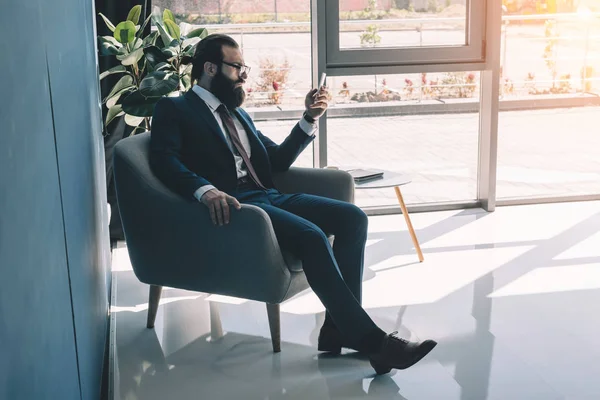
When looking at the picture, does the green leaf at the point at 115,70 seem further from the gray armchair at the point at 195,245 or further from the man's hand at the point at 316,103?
the man's hand at the point at 316,103

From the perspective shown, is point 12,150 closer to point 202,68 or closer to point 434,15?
point 202,68

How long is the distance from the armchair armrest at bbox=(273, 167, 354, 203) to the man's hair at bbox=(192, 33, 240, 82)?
0.56 metres

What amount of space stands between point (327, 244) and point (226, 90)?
0.81 m

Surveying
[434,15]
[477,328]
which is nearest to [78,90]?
[477,328]

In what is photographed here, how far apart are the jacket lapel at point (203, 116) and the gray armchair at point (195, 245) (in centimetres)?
25

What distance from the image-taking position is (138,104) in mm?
3879

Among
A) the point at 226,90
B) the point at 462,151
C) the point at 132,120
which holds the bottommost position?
the point at 462,151

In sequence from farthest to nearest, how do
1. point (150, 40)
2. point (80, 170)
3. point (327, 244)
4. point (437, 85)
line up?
point (437, 85)
point (150, 40)
point (327, 244)
point (80, 170)

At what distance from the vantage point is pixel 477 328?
3.26m

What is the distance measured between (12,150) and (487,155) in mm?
4211

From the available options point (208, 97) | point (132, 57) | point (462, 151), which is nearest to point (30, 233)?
point (208, 97)

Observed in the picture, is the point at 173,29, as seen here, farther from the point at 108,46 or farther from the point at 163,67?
the point at 108,46

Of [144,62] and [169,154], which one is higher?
[144,62]

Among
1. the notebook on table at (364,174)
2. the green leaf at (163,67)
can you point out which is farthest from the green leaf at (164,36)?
the notebook on table at (364,174)
